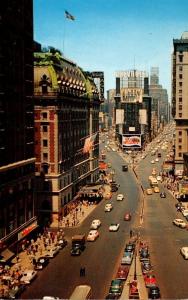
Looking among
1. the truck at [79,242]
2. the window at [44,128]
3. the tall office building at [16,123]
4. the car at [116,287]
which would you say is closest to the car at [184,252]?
the truck at [79,242]

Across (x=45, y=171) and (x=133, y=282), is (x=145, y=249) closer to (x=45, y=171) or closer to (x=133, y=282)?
(x=133, y=282)

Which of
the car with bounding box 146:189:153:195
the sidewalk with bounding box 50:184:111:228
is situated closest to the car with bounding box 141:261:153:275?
the sidewalk with bounding box 50:184:111:228

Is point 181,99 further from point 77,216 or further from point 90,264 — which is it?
point 90,264

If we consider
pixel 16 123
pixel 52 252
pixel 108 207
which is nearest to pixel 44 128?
pixel 108 207

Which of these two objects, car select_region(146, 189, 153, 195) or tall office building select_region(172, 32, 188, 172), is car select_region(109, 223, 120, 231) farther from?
tall office building select_region(172, 32, 188, 172)

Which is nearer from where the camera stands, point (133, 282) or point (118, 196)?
point (133, 282)

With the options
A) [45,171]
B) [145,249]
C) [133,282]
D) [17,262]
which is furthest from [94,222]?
[133,282]
